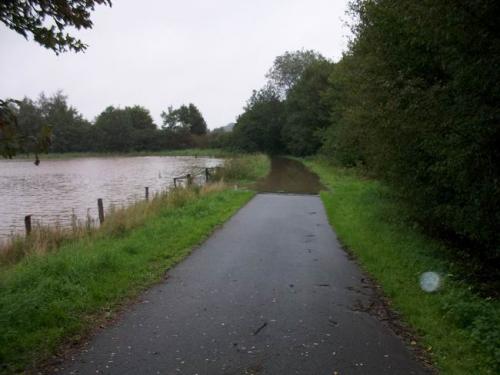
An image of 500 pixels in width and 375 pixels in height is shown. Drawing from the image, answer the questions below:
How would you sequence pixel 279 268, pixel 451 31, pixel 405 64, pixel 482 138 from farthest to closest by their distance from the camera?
pixel 405 64
pixel 279 268
pixel 482 138
pixel 451 31

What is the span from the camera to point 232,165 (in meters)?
28.7

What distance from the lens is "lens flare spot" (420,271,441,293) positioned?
6566 mm

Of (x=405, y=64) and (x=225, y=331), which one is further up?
(x=405, y=64)

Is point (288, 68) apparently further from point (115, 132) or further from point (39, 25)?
point (39, 25)

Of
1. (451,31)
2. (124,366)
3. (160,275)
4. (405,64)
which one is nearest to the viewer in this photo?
(124,366)

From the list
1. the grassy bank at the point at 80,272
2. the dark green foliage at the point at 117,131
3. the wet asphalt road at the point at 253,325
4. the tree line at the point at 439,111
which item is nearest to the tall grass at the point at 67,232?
the grassy bank at the point at 80,272

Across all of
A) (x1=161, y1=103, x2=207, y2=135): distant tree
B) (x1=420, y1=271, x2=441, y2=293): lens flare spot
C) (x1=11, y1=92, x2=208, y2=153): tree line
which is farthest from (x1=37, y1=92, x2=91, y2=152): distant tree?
(x1=420, y1=271, x2=441, y2=293): lens flare spot

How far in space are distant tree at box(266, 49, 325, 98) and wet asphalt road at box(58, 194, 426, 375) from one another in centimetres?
7684

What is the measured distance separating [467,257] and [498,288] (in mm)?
1724

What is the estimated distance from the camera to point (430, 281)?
22.6 ft

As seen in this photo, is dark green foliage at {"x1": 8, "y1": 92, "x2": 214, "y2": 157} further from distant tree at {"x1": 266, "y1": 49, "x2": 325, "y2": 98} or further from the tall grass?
the tall grass

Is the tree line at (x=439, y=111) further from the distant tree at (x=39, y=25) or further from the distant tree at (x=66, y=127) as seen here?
the distant tree at (x=66, y=127)

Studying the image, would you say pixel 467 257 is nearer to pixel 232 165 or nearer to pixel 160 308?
pixel 160 308

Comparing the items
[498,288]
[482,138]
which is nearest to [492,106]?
[482,138]
